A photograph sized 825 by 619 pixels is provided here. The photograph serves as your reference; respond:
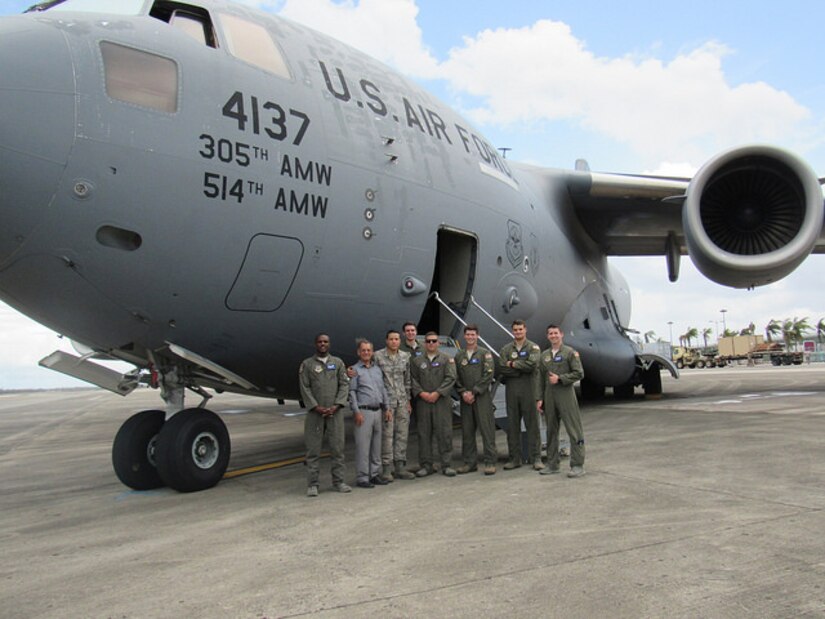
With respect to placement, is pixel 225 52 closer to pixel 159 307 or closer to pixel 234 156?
pixel 234 156

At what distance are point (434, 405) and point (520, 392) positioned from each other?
87cm

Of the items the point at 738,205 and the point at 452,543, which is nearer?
the point at 452,543

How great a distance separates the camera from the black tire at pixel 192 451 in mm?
5371

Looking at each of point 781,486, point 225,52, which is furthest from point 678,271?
point 225,52

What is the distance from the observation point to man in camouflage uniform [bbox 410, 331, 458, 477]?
6180mm

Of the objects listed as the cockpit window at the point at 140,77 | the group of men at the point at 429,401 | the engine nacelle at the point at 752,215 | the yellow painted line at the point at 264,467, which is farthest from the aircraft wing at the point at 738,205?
the cockpit window at the point at 140,77

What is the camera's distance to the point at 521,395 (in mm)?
6402

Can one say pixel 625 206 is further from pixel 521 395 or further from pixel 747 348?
pixel 747 348

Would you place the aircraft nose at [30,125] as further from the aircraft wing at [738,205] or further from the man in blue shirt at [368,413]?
the aircraft wing at [738,205]

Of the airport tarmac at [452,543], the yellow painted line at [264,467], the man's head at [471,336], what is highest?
the man's head at [471,336]

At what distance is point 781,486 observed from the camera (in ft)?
15.6

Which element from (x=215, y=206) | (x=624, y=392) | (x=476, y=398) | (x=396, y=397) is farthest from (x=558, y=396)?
(x=624, y=392)

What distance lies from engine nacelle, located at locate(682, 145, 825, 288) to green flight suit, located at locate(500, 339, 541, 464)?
13.1 ft

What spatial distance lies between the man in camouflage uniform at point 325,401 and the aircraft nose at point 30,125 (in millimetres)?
2351
